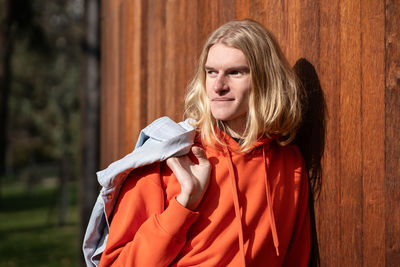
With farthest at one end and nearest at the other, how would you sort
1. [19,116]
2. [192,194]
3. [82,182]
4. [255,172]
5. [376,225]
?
1. [19,116]
2. [82,182]
3. [255,172]
4. [192,194]
5. [376,225]

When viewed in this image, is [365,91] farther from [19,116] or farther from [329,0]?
[19,116]

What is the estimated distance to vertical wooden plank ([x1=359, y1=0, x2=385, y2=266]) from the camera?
5.28 feet

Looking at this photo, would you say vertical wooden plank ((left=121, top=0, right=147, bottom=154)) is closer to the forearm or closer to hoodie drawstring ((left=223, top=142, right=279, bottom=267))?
hoodie drawstring ((left=223, top=142, right=279, bottom=267))

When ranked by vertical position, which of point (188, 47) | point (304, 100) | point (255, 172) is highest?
point (188, 47)

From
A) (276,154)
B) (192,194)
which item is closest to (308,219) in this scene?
(276,154)

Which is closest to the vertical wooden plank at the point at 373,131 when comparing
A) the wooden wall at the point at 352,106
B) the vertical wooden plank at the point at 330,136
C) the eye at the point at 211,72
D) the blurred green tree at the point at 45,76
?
the wooden wall at the point at 352,106

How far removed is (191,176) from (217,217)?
7.3 inches

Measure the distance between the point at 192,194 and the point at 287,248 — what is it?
1.65 ft

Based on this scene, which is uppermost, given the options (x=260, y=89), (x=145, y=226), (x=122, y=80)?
(x=122, y=80)

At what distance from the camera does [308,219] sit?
6.76ft

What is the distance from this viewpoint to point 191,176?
5.98ft

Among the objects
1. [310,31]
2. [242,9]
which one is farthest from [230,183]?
[242,9]

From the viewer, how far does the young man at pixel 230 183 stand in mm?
1790

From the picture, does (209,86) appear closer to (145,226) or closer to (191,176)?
(191,176)
